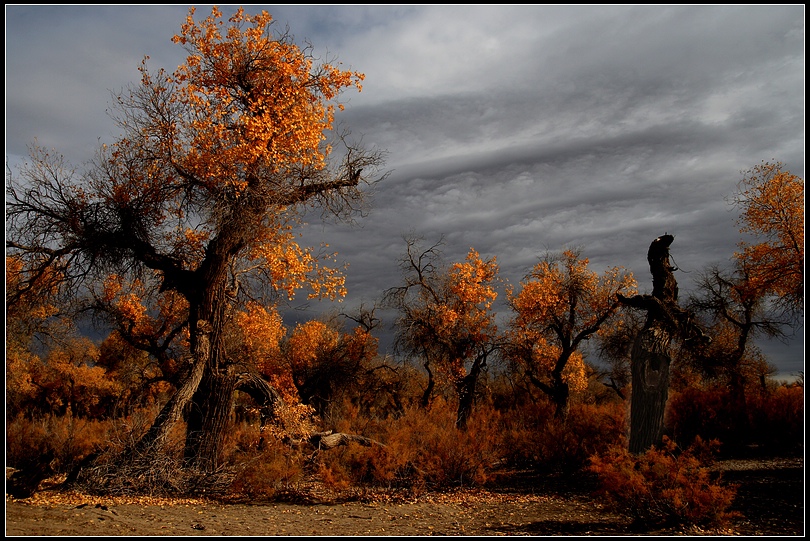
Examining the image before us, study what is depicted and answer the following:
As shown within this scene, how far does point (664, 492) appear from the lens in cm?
937

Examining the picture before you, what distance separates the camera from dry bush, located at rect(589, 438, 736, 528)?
365 inches

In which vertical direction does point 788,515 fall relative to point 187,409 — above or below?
below

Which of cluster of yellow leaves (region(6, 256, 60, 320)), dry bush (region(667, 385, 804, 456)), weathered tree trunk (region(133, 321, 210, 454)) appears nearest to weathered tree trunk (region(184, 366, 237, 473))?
weathered tree trunk (region(133, 321, 210, 454))

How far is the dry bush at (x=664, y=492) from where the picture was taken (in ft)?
30.5

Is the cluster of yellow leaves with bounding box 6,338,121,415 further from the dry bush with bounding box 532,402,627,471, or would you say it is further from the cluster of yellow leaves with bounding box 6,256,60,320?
the dry bush with bounding box 532,402,627,471

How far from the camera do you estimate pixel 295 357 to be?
31344 mm

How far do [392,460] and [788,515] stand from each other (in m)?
8.22

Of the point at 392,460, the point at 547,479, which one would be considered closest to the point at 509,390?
the point at 547,479

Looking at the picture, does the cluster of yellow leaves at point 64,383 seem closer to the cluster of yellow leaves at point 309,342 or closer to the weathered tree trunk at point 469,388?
the cluster of yellow leaves at point 309,342

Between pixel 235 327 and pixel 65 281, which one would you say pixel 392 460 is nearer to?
pixel 235 327

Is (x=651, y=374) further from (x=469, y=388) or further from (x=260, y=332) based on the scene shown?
(x=260, y=332)

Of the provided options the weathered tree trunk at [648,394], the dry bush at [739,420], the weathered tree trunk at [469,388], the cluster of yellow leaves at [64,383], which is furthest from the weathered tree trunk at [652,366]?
the cluster of yellow leaves at [64,383]

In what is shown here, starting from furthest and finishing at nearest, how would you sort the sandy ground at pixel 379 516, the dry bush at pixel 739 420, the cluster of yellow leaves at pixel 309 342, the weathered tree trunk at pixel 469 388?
the cluster of yellow leaves at pixel 309 342 → the weathered tree trunk at pixel 469 388 → the dry bush at pixel 739 420 → the sandy ground at pixel 379 516

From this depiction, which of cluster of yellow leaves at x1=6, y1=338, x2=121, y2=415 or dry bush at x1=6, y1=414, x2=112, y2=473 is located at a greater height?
cluster of yellow leaves at x1=6, y1=338, x2=121, y2=415
